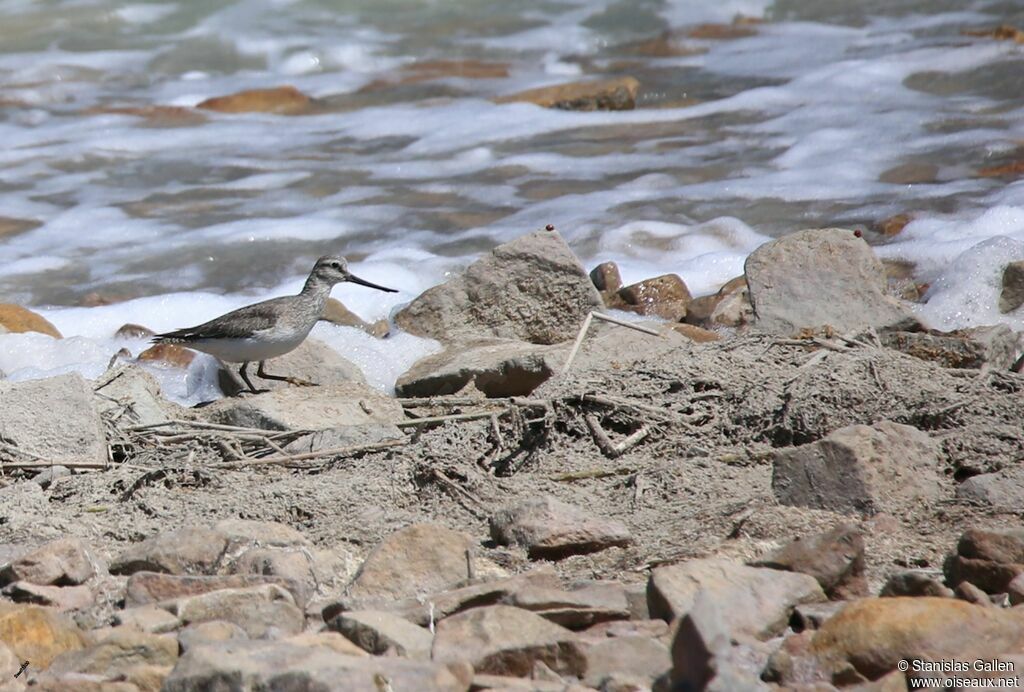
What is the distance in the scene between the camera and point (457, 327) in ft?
19.7

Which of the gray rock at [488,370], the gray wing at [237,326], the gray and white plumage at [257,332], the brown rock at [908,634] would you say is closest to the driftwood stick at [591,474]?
the gray rock at [488,370]

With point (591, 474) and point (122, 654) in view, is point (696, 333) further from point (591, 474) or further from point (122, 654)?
point (122, 654)

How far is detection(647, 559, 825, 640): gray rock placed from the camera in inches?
108

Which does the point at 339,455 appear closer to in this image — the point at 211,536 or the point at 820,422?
the point at 211,536

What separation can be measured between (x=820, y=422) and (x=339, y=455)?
1.36m

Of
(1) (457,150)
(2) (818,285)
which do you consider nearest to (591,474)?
(2) (818,285)

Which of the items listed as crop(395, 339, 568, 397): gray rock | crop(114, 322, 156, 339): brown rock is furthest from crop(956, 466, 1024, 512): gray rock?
crop(114, 322, 156, 339): brown rock

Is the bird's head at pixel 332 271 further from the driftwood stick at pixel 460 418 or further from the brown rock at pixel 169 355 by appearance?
the driftwood stick at pixel 460 418

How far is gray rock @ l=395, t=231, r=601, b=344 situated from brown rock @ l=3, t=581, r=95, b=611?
2.88 metres

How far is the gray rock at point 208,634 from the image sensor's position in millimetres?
2670

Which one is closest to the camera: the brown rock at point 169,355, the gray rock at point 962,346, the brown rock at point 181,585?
the brown rock at point 181,585

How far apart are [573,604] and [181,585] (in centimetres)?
86

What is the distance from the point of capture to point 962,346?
479 cm

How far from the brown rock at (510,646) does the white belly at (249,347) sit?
315cm
